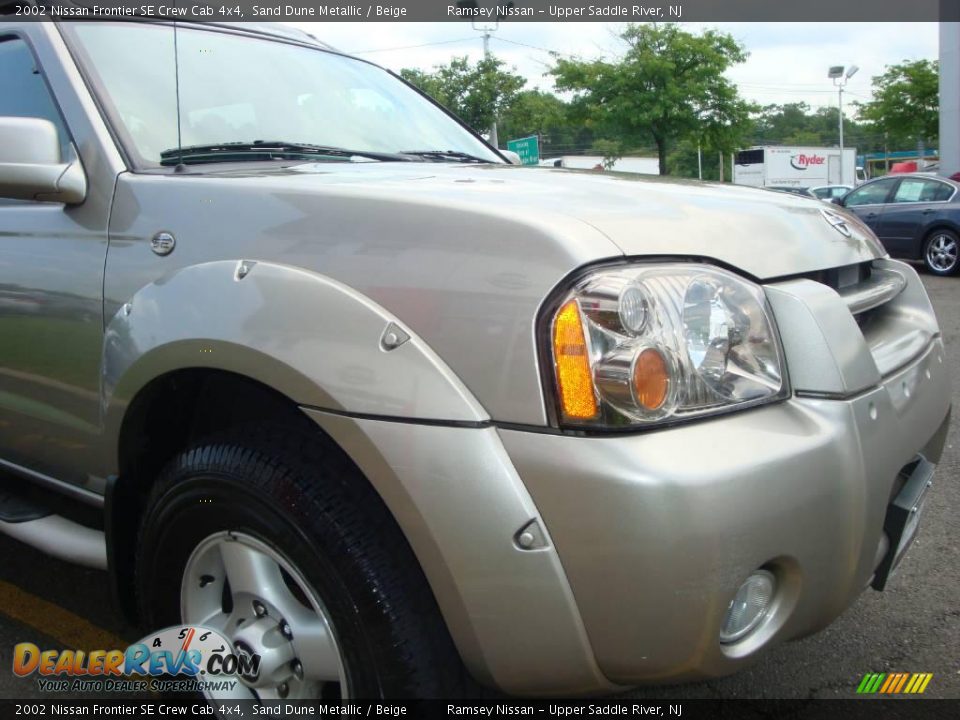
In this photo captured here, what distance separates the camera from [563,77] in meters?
27.3

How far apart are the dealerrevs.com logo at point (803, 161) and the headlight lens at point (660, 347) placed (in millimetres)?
43146

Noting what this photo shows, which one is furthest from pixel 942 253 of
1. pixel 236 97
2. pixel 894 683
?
pixel 236 97

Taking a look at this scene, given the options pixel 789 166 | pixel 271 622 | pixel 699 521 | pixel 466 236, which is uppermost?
pixel 789 166

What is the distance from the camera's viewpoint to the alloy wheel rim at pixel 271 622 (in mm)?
1653

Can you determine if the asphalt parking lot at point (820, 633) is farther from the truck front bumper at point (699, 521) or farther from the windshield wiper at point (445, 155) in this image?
the windshield wiper at point (445, 155)

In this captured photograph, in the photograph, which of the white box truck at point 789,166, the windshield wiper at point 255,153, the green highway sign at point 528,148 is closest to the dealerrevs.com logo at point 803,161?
the white box truck at point 789,166

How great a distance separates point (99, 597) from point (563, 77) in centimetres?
2664

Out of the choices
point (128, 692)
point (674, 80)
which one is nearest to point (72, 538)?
point (128, 692)

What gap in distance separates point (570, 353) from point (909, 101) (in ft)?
117

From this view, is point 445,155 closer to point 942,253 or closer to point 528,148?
point 942,253

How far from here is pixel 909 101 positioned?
31766 mm

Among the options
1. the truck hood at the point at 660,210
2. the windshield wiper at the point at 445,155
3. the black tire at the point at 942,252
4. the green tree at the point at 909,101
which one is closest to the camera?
the truck hood at the point at 660,210

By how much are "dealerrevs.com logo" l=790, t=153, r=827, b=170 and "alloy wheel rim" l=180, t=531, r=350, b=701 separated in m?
43.4
